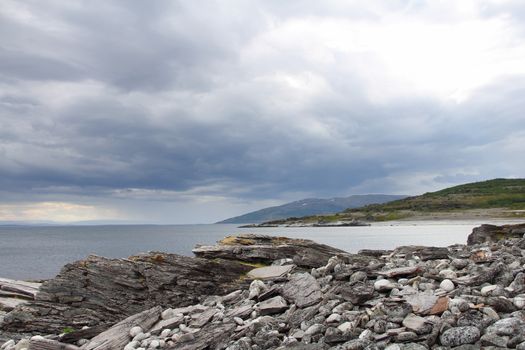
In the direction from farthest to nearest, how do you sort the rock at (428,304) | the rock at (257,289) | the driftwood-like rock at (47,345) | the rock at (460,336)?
the rock at (257,289)
the driftwood-like rock at (47,345)
the rock at (428,304)
the rock at (460,336)

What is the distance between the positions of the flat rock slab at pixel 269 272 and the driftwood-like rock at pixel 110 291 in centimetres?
81

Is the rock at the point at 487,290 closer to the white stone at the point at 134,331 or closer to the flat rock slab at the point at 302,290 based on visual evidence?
the flat rock slab at the point at 302,290

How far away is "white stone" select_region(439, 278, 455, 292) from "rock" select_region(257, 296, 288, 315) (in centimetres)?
526

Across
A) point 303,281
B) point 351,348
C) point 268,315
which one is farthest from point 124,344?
point 351,348

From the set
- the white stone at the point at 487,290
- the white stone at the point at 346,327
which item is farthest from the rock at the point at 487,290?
the white stone at the point at 346,327

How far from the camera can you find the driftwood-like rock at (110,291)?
2245 centimetres

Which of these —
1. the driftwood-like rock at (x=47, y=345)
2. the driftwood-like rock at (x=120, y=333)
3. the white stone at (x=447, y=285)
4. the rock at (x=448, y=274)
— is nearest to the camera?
the white stone at (x=447, y=285)

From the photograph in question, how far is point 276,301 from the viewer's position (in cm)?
1805

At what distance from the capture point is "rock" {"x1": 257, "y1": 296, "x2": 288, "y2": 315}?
57.3ft

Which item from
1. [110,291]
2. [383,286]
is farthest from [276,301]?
[110,291]

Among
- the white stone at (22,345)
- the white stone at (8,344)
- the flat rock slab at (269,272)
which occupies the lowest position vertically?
the white stone at (8,344)

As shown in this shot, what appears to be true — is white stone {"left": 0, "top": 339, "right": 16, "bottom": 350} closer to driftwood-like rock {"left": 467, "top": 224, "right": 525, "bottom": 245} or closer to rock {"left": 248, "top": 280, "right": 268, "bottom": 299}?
rock {"left": 248, "top": 280, "right": 268, "bottom": 299}

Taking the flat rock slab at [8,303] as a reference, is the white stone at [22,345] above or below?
below

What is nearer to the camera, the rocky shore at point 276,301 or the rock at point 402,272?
the rocky shore at point 276,301
